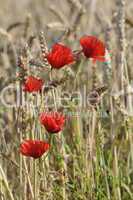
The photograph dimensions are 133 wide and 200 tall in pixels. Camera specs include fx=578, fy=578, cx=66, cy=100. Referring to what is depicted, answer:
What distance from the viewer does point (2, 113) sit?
1.78 metres

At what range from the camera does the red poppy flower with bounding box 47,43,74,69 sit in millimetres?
1069

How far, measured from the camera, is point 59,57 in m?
1.07

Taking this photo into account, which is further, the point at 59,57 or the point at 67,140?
the point at 67,140

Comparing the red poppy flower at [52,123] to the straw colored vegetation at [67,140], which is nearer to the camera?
the red poppy flower at [52,123]

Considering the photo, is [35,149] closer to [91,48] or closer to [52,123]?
[52,123]

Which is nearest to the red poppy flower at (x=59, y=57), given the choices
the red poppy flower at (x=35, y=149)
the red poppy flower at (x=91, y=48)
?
the red poppy flower at (x=91, y=48)

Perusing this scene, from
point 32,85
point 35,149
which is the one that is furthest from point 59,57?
point 35,149

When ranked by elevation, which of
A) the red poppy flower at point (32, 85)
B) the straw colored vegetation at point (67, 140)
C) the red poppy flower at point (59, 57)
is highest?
the red poppy flower at point (59, 57)

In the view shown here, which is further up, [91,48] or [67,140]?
[91,48]

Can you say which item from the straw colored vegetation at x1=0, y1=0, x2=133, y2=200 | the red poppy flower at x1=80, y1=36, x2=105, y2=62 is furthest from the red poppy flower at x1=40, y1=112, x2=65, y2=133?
the red poppy flower at x1=80, y1=36, x2=105, y2=62

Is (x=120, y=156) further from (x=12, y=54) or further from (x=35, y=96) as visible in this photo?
(x=12, y=54)

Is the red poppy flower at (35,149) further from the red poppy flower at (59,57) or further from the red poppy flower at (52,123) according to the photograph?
the red poppy flower at (59,57)

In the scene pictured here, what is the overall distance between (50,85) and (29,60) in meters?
0.08

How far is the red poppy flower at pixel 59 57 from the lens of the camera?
1069mm
